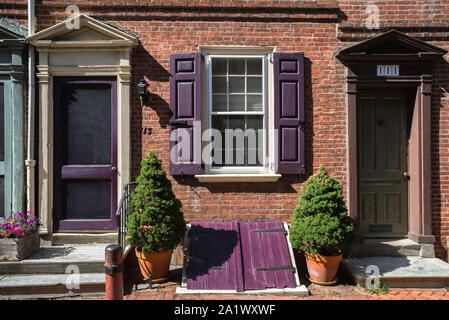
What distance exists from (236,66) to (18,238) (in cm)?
412

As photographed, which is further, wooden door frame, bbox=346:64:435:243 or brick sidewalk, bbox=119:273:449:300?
wooden door frame, bbox=346:64:435:243

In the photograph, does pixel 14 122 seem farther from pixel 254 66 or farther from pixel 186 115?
pixel 254 66

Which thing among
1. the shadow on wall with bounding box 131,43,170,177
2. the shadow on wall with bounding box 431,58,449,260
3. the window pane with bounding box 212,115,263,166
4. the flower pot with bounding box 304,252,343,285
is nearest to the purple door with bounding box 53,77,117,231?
Result: the shadow on wall with bounding box 131,43,170,177

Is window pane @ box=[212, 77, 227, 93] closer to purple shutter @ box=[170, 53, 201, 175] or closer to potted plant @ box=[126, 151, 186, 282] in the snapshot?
purple shutter @ box=[170, 53, 201, 175]

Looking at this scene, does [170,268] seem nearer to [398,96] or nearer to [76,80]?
[76,80]

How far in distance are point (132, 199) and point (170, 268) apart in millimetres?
1318

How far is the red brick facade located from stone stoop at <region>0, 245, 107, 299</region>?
4.89 feet

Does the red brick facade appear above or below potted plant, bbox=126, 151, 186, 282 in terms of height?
above

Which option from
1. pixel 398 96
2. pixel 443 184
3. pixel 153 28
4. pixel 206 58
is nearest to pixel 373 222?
pixel 443 184

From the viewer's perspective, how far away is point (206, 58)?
16.6 feet

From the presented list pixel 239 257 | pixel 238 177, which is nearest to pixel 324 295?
pixel 239 257

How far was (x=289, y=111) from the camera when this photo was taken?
501 cm

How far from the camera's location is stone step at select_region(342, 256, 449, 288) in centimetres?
423

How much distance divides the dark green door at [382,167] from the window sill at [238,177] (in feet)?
5.23
